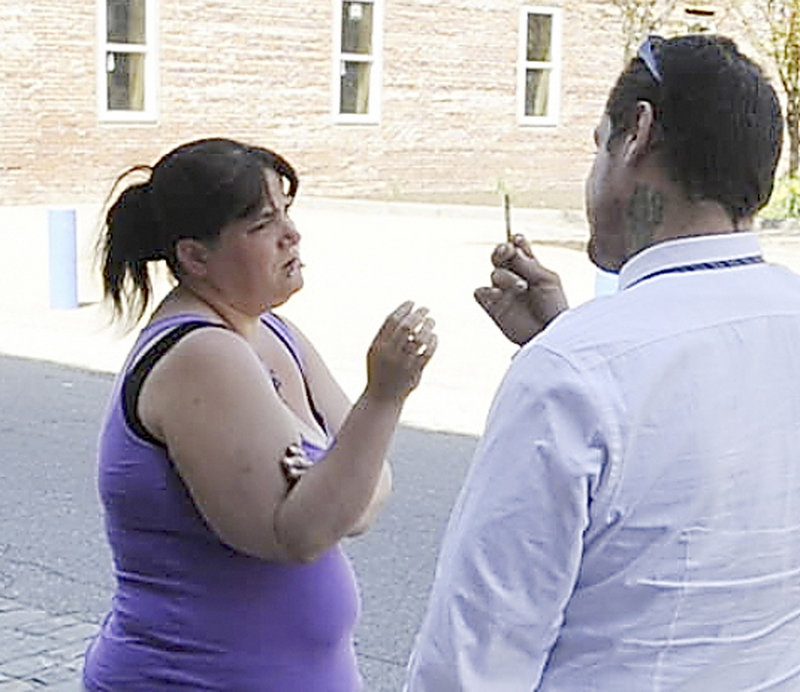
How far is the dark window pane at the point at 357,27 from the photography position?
91.7 ft

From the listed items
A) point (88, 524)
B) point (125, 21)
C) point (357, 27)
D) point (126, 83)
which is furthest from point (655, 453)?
point (357, 27)

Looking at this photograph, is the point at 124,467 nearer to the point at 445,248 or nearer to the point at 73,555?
the point at 73,555

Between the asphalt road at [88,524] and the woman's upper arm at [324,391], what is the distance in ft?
8.83

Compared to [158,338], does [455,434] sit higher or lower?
lower

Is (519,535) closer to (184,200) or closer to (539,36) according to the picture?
(184,200)

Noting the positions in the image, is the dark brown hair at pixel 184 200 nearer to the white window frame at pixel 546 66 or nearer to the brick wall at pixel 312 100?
the brick wall at pixel 312 100

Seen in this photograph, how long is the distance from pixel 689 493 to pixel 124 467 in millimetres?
1020

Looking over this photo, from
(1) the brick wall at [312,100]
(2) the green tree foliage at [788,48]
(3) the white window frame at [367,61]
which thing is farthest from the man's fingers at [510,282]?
(3) the white window frame at [367,61]

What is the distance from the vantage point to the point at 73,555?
686 cm

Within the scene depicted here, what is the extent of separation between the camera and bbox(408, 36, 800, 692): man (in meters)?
1.77

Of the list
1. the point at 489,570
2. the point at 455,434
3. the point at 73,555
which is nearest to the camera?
the point at 489,570

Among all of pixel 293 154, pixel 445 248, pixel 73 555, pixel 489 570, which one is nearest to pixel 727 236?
pixel 489 570

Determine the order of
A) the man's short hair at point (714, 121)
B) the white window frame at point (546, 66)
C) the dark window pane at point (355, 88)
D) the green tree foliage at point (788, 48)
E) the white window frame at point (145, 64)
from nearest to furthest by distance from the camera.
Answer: the man's short hair at point (714, 121)
the green tree foliage at point (788, 48)
the white window frame at point (145, 64)
the dark window pane at point (355, 88)
the white window frame at point (546, 66)

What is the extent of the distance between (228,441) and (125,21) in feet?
76.7
